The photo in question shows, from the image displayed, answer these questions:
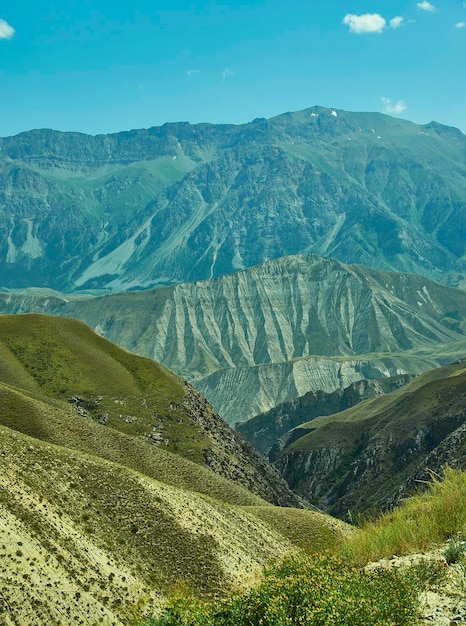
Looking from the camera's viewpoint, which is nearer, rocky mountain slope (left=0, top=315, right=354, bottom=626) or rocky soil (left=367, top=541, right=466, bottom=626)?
rocky soil (left=367, top=541, right=466, bottom=626)

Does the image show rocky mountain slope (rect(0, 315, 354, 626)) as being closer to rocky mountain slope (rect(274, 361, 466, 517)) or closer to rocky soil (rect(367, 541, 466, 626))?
rocky soil (rect(367, 541, 466, 626))

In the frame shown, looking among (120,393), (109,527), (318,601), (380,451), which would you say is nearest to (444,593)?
(318,601)

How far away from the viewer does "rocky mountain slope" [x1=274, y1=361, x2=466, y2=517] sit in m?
110

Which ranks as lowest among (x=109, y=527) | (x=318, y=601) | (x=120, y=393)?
(x=120, y=393)

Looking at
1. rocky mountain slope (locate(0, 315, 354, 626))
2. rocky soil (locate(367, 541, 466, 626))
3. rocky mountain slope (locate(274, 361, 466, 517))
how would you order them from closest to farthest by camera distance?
1. rocky soil (locate(367, 541, 466, 626))
2. rocky mountain slope (locate(0, 315, 354, 626))
3. rocky mountain slope (locate(274, 361, 466, 517))

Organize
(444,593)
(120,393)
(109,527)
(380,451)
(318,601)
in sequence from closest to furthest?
(318,601), (444,593), (109,527), (120,393), (380,451)

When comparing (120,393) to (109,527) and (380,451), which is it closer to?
(380,451)

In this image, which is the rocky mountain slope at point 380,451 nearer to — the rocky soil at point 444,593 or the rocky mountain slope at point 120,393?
the rocky mountain slope at point 120,393

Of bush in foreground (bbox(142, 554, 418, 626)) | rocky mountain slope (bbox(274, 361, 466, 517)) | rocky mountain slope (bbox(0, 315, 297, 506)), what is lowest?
rocky mountain slope (bbox(274, 361, 466, 517))

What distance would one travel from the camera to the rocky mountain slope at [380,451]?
110062mm

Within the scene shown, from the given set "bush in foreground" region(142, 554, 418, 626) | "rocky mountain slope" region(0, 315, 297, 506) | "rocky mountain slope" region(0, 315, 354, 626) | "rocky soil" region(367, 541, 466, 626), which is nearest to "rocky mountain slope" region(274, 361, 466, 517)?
"rocky mountain slope" region(0, 315, 297, 506)

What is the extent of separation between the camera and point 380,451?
5153 inches

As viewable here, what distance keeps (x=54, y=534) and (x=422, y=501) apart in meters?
18.9

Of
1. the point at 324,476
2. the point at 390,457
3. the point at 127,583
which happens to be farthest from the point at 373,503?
the point at 127,583
